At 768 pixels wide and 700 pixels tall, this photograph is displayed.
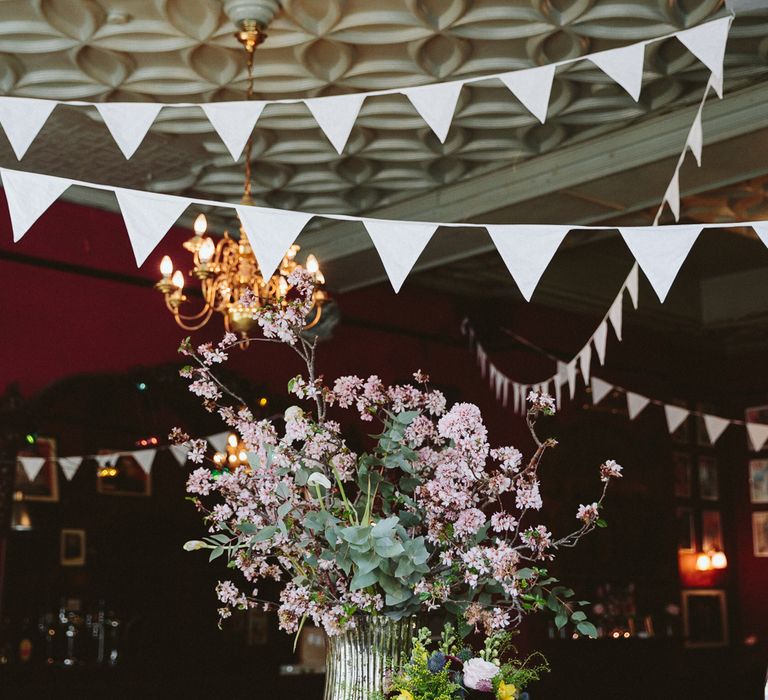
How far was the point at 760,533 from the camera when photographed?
9523mm

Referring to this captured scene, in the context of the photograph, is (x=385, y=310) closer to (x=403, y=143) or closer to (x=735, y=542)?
(x=403, y=143)

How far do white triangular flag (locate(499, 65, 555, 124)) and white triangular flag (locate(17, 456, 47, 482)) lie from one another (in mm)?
3231

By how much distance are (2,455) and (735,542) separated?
6.56 metres

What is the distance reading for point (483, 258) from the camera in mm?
7102

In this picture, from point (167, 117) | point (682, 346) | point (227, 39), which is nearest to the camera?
point (227, 39)

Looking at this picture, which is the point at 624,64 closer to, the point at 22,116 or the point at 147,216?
the point at 147,216

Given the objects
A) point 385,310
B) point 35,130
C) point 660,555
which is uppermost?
point 385,310

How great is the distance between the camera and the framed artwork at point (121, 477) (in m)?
5.61

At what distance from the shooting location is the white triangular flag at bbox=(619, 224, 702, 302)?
2.60 metres

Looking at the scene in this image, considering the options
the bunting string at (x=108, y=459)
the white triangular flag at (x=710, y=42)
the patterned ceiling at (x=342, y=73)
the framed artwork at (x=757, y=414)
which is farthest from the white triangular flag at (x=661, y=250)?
the framed artwork at (x=757, y=414)

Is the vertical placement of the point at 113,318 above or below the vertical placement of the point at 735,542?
above

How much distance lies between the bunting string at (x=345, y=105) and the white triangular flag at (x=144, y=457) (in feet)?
9.15

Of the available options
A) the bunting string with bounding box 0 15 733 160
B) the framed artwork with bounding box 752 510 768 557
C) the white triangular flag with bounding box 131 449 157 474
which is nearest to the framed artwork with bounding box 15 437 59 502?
the white triangular flag with bounding box 131 449 157 474

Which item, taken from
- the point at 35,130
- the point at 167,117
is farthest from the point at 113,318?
the point at 35,130
